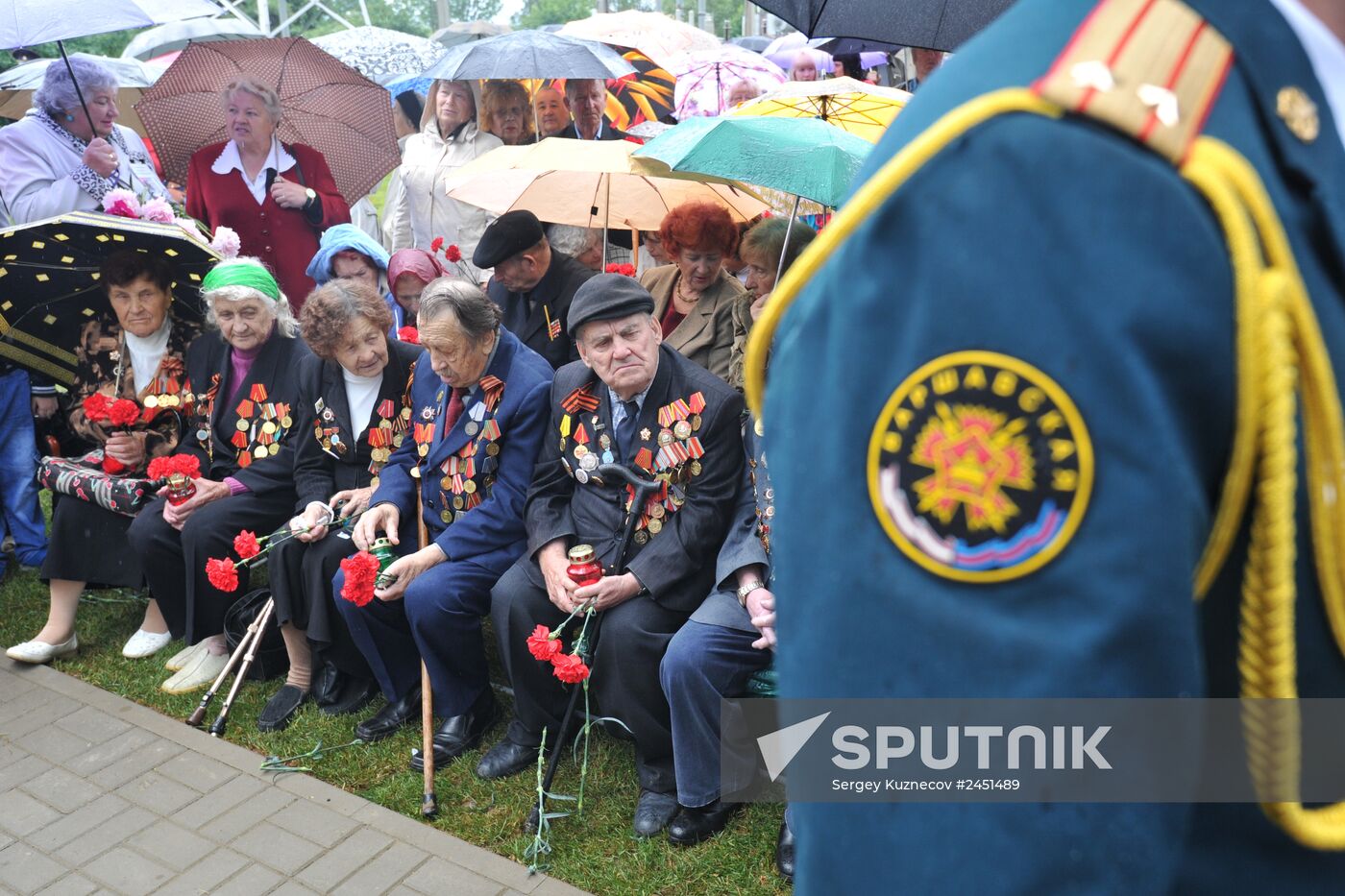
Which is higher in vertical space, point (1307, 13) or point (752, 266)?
point (1307, 13)

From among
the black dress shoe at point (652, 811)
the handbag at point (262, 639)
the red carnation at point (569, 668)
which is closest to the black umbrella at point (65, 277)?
the handbag at point (262, 639)

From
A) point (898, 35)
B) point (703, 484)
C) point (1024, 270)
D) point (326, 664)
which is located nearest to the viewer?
point (1024, 270)

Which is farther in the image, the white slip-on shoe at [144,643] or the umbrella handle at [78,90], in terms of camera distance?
the umbrella handle at [78,90]

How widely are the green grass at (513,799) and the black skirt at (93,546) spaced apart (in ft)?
1.13

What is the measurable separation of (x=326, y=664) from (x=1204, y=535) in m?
4.46

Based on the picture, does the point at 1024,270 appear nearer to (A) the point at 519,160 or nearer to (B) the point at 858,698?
(B) the point at 858,698

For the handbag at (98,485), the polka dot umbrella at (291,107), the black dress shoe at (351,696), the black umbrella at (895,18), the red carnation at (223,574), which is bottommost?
the black dress shoe at (351,696)

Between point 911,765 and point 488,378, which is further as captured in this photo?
point 488,378

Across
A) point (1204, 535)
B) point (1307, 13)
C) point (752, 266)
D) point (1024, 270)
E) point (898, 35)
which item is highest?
point (1307, 13)

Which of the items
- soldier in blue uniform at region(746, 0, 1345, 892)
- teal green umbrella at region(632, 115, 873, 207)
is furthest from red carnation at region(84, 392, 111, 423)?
soldier in blue uniform at region(746, 0, 1345, 892)

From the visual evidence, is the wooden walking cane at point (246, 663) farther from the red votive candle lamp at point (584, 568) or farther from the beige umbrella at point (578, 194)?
the beige umbrella at point (578, 194)

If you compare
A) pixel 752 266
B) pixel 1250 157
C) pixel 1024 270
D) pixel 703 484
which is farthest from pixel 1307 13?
pixel 752 266

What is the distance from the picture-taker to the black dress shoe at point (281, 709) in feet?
14.2

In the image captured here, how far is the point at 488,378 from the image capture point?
4.22 metres
